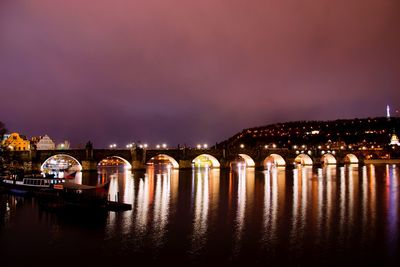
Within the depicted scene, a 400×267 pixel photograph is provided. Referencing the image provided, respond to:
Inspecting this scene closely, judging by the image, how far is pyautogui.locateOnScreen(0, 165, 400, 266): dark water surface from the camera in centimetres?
1798

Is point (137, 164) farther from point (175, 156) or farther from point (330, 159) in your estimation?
point (330, 159)

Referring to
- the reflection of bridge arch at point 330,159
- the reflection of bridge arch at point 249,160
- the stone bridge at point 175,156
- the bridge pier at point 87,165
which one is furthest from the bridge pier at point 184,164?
the reflection of bridge arch at point 330,159

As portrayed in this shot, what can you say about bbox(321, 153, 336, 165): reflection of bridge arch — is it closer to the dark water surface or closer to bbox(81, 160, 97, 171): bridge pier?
bbox(81, 160, 97, 171): bridge pier

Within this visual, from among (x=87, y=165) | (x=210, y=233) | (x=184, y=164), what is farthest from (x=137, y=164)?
(x=210, y=233)

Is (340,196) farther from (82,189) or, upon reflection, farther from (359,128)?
(359,128)

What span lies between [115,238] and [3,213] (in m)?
12.7

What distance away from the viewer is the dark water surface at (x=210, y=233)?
59.0 feet

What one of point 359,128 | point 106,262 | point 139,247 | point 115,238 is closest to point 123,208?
point 115,238

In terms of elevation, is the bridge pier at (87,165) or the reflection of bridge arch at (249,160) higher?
the reflection of bridge arch at (249,160)

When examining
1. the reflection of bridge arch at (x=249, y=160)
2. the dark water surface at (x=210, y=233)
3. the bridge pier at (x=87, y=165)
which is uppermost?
the reflection of bridge arch at (x=249, y=160)

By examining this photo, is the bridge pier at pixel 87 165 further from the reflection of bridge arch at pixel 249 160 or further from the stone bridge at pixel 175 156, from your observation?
the reflection of bridge arch at pixel 249 160

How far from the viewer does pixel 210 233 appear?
2250 cm

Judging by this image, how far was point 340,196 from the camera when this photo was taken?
3788 cm

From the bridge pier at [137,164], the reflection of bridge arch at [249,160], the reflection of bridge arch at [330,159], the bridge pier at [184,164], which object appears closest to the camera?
the bridge pier at [137,164]
